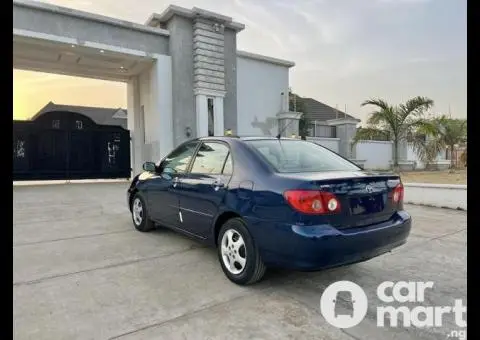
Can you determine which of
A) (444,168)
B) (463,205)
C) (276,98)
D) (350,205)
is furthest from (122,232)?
(444,168)

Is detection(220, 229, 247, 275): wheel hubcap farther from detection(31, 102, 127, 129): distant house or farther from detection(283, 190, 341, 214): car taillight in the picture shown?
detection(31, 102, 127, 129): distant house

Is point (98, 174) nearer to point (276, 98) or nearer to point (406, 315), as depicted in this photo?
point (276, 98)

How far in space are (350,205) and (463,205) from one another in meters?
5.91

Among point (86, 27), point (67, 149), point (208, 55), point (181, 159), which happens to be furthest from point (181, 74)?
point (181, 159)

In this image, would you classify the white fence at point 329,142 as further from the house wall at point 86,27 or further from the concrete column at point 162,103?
the house wall at point 86,27

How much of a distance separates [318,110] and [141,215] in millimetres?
23752

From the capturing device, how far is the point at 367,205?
3049mm

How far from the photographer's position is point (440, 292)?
3174mm

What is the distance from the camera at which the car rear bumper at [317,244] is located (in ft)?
9.04

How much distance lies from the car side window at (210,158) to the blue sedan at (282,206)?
0.01 meters

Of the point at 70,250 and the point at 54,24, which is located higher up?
the point at 54,24

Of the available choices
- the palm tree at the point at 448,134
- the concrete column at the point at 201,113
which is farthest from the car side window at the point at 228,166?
the palm tree at the point at 448,134

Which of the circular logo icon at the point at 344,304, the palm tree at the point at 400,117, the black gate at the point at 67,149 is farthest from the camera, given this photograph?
the black gate at the point at 67,149

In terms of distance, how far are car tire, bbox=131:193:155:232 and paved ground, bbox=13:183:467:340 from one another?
6.4 inches
